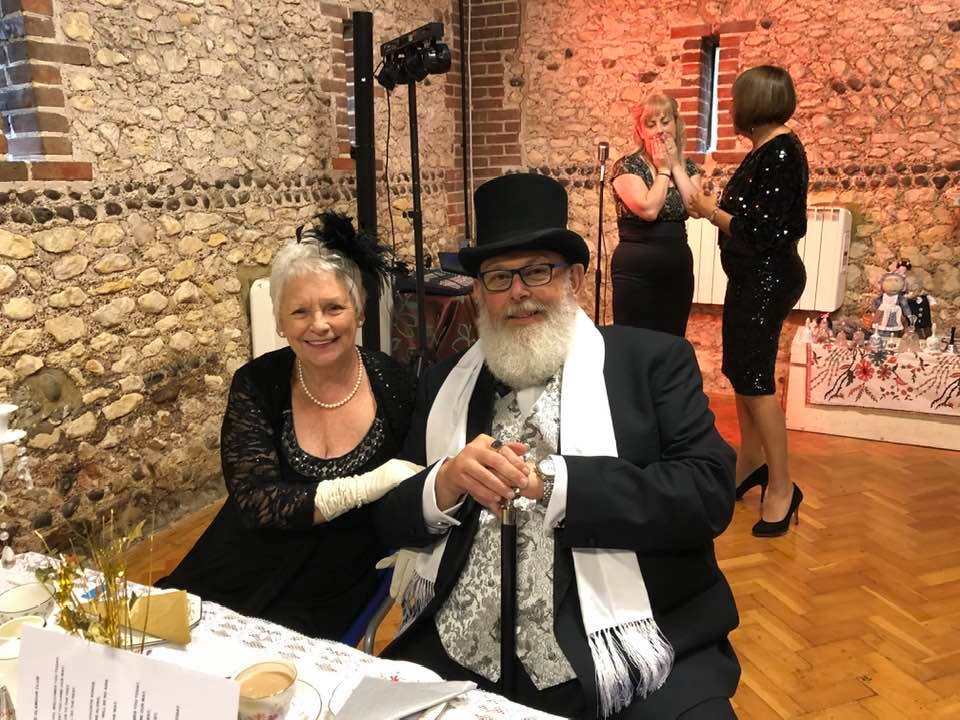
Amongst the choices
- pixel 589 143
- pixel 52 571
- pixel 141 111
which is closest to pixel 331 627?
pixel 52 571

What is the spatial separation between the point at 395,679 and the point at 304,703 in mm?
132

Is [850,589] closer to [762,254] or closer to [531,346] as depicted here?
[762,254]

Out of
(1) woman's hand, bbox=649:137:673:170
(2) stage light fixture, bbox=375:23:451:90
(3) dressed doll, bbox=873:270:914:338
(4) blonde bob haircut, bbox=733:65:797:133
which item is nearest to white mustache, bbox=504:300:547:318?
(4) blonde bob haircut, bbox=733:65:797:133

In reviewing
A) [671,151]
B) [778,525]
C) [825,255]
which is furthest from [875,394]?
[671,151]

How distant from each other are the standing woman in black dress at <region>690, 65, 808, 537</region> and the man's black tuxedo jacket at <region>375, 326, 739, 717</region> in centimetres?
152

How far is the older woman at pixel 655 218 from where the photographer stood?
3.67m

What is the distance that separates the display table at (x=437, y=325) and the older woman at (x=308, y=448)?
2466 millimetres

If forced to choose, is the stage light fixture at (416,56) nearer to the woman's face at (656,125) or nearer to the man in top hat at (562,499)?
the woman's face at (656,125)

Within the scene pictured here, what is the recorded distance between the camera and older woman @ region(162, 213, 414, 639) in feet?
5.98

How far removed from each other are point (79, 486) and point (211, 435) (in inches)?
27.8

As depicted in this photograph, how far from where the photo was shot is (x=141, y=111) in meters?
3.22

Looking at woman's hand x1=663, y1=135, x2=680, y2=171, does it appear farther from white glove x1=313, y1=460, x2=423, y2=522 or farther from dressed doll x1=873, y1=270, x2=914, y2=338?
white glove x1=313, y1=460, x2=423, y2=522

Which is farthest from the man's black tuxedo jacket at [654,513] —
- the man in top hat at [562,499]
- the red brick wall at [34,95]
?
the red brick wall at [34,95]

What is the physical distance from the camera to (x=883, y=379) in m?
4.29
